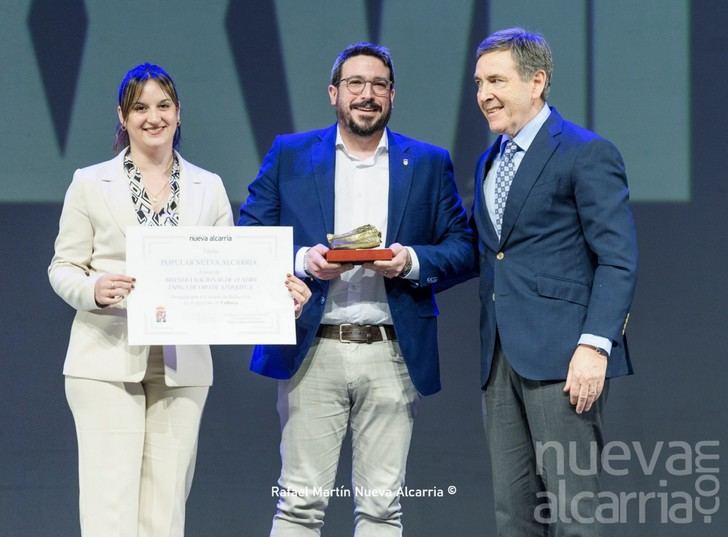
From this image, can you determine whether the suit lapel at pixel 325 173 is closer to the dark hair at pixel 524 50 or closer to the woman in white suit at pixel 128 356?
the woman in white suit at pixel 128 356

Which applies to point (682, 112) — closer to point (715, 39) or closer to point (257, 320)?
point (715, 39)

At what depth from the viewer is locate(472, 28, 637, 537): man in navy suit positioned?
103 inches

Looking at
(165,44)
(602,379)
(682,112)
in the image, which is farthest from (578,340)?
(165,44)

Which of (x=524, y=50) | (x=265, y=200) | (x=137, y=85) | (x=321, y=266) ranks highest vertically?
(x=524, y=50)

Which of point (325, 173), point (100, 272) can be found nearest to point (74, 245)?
point (100, 272)

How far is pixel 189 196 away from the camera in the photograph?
2.89 meters

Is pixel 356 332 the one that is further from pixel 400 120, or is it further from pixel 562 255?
pixel 400 120

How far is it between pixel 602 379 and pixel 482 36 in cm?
185

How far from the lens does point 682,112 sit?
13.3 ft

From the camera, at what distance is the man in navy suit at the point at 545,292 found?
262 cm

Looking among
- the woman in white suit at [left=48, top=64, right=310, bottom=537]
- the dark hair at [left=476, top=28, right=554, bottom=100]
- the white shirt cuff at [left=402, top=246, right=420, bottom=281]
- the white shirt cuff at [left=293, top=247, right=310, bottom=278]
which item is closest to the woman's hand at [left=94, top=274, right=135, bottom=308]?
the woman in white suit at [left=48, top=64, right=310, bottom=537]

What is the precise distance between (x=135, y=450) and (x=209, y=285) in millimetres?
493

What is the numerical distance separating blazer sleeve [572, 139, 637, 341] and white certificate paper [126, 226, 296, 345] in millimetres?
801

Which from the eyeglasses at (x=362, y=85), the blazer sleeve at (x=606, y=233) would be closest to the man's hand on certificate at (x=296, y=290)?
the eyeglasses at (x=362, y=85)
